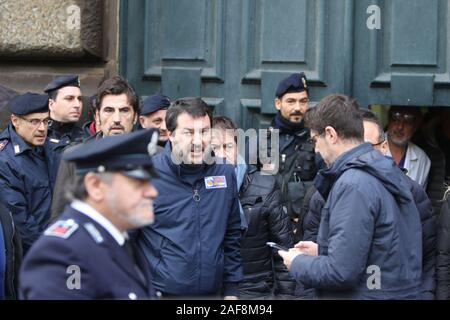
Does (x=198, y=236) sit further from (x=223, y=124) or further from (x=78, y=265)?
(x=78, y=265)

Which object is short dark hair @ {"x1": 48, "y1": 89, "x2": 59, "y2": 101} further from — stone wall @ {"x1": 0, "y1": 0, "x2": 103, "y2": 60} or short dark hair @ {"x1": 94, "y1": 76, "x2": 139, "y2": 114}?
short dark hair @ {"x1": 94, "y1": 76, "x2": 139, "y2": 114}

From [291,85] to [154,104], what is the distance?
0.78 meters

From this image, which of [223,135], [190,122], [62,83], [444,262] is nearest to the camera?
[190,122]

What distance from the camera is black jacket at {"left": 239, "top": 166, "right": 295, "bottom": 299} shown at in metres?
5.18

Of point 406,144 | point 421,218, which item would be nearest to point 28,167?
point 421,218

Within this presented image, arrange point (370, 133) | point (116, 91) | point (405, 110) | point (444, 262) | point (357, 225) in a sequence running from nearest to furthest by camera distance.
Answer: point (357, 225), point (444, 262), point (370, 133), point (116, 91), point (405, 110)

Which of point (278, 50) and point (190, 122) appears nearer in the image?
point (190, 122)

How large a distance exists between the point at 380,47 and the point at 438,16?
38cm

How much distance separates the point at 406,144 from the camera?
6.11 m

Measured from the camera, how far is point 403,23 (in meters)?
5.79

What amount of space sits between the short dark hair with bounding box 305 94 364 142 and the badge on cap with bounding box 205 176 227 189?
0.64 metres

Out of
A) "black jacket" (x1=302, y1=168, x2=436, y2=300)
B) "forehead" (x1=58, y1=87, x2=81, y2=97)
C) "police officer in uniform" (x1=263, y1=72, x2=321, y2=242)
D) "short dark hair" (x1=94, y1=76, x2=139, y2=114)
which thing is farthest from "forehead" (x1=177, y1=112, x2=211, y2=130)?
"forehead" (x1=58, y1=87, x2=81, y2=97)

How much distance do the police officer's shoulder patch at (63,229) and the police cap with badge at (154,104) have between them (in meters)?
2.72
